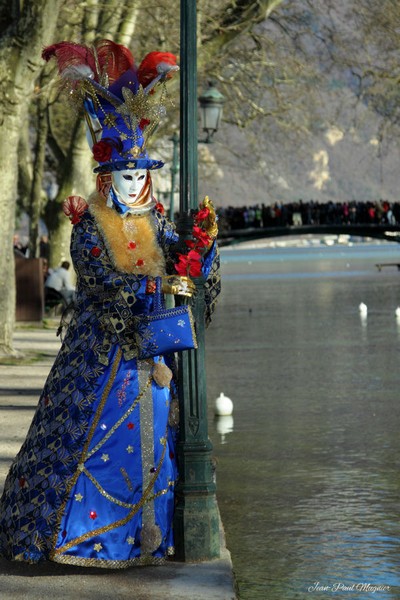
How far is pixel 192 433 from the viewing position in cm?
711

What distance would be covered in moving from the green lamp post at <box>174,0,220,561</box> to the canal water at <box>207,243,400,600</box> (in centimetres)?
44

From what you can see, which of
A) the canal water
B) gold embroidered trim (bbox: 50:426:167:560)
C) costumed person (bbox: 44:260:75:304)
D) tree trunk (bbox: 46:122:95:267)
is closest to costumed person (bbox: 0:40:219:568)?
gold embroidered trim (bbox: 50:426:167:560)

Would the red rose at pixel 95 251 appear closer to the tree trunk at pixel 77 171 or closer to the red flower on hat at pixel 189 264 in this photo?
the red flower on hat at pixel 189 264

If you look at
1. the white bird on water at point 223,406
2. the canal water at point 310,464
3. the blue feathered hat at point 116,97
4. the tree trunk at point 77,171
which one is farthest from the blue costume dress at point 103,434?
the tree trunk at point 77,171

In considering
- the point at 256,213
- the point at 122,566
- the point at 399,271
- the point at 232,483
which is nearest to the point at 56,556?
the point at 122,566

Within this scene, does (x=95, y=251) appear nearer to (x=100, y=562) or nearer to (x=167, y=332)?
(x=167, y=332)

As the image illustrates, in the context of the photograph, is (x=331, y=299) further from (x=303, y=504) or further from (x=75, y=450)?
(x=75, y=450)

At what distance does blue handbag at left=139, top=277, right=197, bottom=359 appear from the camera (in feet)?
22.6

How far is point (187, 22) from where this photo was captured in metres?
7.30

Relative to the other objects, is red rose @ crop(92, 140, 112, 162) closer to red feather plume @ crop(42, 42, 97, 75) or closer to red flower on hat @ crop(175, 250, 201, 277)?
red feather plume @ crop(42, 42, 97, 75)

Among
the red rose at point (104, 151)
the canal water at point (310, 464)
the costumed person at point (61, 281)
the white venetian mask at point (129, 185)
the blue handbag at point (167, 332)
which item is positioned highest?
the red rose at point (104, 151)

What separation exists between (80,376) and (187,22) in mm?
1853

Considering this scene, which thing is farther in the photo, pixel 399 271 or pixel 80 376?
pixel 399 271

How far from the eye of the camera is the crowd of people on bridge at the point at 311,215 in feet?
215
